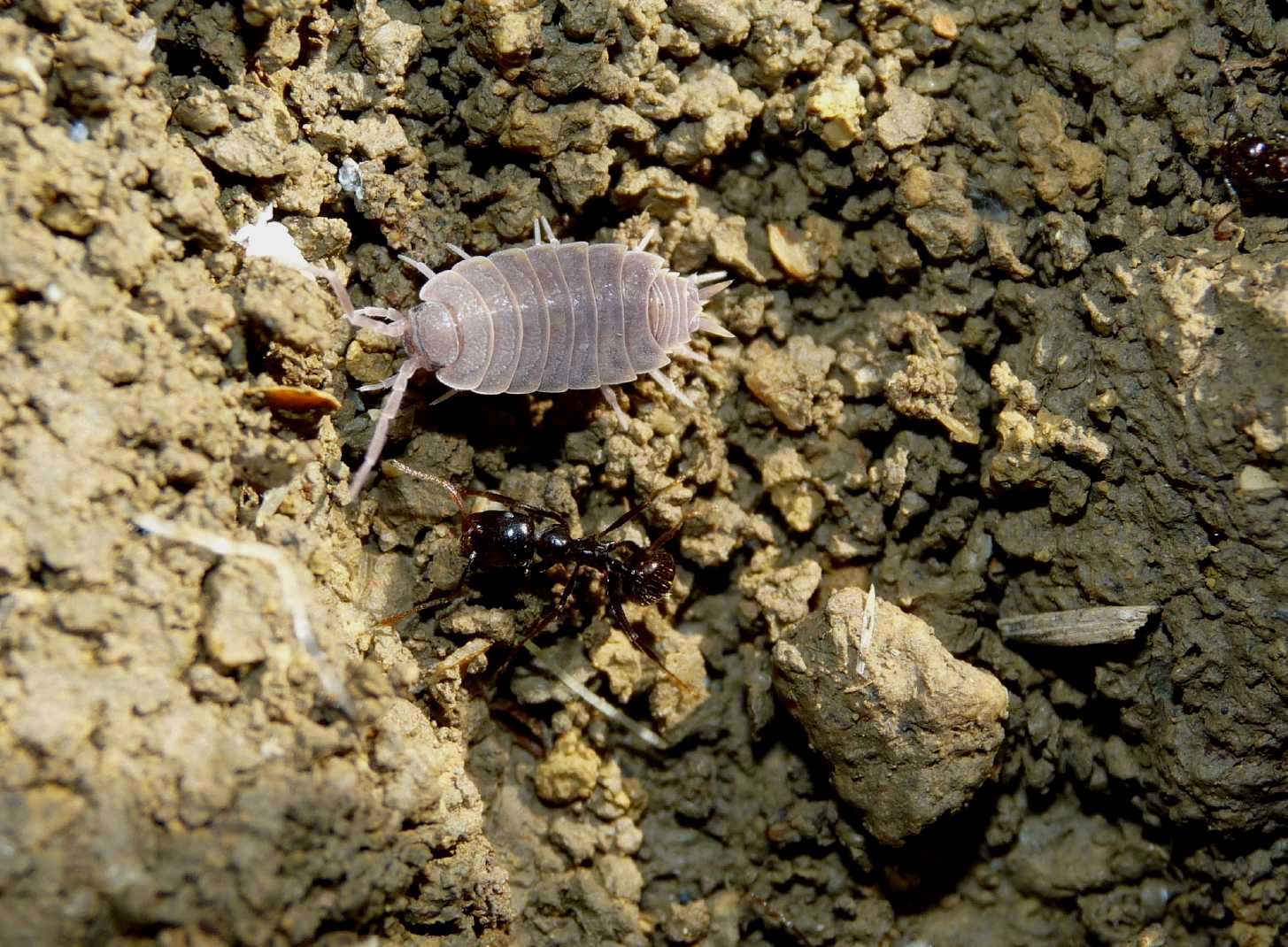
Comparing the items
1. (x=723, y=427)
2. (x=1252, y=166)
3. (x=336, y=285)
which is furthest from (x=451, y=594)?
(x=1252, y=166)

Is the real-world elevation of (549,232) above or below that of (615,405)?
above

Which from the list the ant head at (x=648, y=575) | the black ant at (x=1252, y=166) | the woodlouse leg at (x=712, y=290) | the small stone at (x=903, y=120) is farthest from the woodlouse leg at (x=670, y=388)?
the black ant at (x=1252, y=166)

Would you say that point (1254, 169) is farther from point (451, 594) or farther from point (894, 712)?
point (451, 594)

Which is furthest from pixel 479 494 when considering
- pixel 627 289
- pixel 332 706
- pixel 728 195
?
pixel 728 195

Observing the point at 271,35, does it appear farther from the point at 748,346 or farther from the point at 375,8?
the point at 748,346

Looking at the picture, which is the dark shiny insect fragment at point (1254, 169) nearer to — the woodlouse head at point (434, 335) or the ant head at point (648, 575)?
the ant head at point (648, 575)

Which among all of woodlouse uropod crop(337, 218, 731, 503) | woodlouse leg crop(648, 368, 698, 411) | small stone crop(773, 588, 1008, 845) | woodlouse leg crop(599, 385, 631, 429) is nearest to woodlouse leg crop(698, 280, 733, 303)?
woodlouse uropod crop(337, 218, 731, 503)

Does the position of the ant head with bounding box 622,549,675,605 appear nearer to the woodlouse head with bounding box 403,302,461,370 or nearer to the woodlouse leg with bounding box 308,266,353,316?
the woodlouse head with bounding box 403,302,461,370
